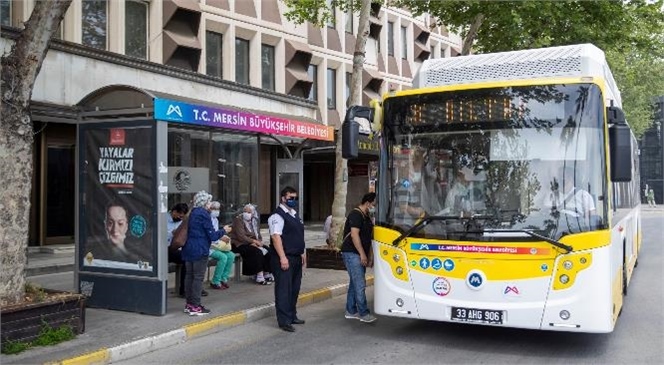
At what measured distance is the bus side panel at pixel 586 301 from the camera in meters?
6.17

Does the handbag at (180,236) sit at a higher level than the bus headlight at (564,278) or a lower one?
higher

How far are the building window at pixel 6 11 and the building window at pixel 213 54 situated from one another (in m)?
6.97

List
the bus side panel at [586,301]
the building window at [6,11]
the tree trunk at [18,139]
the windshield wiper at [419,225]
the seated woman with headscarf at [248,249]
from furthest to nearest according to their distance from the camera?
the building window at [6,11]
the seated woman with headscarf at [248,249]
the tree trunk at [18,139]
the windshield wiper at [419,225]
the bus side panel at [586,301]

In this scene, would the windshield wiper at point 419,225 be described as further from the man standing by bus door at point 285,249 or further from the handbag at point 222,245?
the handbag at point 222,245

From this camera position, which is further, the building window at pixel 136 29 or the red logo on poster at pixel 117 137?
the building window at pixel 136 29

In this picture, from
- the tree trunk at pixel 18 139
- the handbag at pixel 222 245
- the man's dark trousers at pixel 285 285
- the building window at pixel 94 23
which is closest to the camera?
the tree trunk at pixel 18 139

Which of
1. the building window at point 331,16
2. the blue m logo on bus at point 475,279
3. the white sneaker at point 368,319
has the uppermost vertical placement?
the building window at point 331,16

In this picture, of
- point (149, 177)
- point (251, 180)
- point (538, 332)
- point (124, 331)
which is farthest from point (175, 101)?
point (538, 332)

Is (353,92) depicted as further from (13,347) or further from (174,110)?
(13,347)

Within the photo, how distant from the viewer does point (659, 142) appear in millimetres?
60719

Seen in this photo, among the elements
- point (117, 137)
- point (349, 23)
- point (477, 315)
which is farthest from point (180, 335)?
point (349, 23)

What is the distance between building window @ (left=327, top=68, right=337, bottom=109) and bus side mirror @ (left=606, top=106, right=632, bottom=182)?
21867mm

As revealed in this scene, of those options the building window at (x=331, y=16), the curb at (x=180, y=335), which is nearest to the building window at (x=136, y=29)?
the building window at (x=331, y=16)

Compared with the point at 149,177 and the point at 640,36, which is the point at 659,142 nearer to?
the point at 640,36
